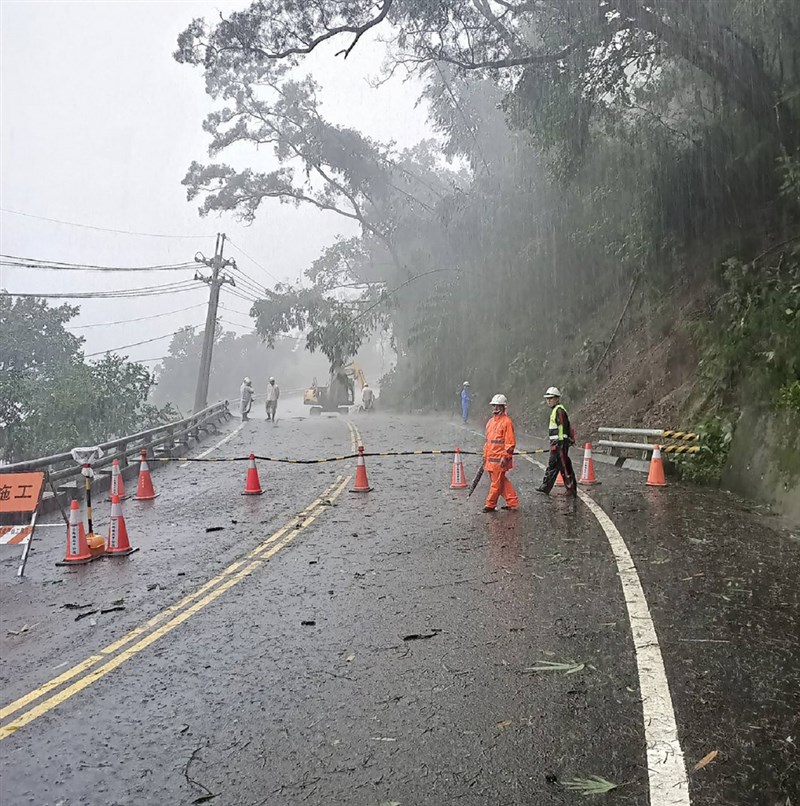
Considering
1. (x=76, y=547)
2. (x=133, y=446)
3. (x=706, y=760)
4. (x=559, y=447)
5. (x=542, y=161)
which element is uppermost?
(x=542, y=161)

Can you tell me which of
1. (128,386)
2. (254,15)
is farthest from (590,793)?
(128,386)

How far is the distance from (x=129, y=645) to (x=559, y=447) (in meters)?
7.51

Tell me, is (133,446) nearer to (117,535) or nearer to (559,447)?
(117,535)

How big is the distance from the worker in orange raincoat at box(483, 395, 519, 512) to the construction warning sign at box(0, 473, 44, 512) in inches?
233

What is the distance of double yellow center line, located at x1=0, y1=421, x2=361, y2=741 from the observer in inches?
177

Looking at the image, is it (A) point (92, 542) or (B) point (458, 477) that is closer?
(A) point (92, 542)

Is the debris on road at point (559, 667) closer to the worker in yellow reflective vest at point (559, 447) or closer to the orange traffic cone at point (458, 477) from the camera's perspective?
the worker in yellow reflective vest at point (559, 447)

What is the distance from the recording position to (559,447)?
11383mm

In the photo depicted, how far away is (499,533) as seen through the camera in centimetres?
899

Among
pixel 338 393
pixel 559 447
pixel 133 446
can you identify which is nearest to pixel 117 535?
pixel 559 447

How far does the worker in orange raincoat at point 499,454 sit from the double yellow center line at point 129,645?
9.76ft

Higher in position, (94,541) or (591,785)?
(591,785)

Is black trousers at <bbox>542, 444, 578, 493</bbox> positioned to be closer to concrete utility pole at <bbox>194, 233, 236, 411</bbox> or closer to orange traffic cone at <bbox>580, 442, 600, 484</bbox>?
orange traffic cone at <bbox>580, 442, 600, 484</bbox>

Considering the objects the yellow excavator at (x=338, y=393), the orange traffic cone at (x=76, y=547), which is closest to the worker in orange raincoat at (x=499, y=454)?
the orange traffic cone at (x=76, y=547)
